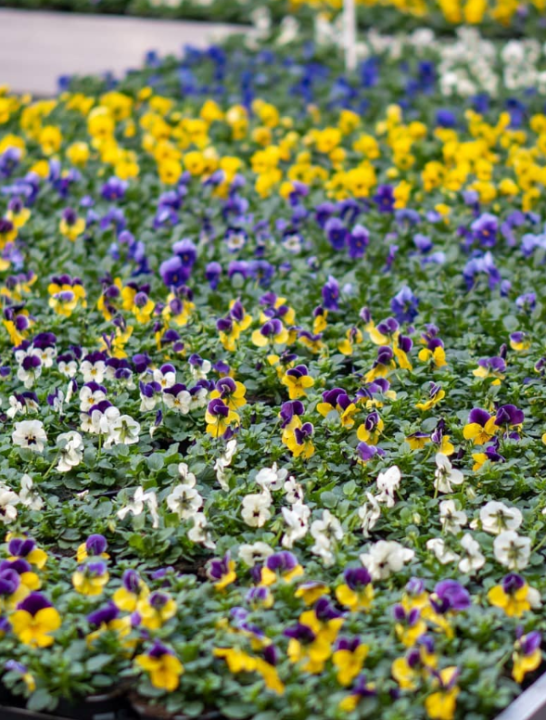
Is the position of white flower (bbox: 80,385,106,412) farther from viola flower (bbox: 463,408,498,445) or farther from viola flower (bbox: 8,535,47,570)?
viola flower (bbox: 463,408,498,445)

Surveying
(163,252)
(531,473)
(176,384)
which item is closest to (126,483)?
(176,384)

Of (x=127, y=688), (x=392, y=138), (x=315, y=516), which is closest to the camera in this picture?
(x=127, y=688)

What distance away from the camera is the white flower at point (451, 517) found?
8.20ft

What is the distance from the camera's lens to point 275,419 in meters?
3.06

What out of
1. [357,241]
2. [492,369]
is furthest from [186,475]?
[357,241]

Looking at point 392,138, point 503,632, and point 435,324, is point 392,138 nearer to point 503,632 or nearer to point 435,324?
point 435,324

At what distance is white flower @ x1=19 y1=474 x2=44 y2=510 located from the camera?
2.65 m

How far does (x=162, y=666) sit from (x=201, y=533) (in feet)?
1.45

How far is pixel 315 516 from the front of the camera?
8.56ft

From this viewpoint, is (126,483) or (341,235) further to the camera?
(341,235)

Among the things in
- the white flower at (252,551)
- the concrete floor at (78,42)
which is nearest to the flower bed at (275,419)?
the white flower at (252,551)

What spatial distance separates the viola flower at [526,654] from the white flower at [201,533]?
0.66 meters

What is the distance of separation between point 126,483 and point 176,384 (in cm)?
29

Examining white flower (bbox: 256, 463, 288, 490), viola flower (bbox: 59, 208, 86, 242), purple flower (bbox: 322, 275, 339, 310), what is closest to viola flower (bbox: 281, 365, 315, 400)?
white flower (bbox: 256, 463, 288, 490)
